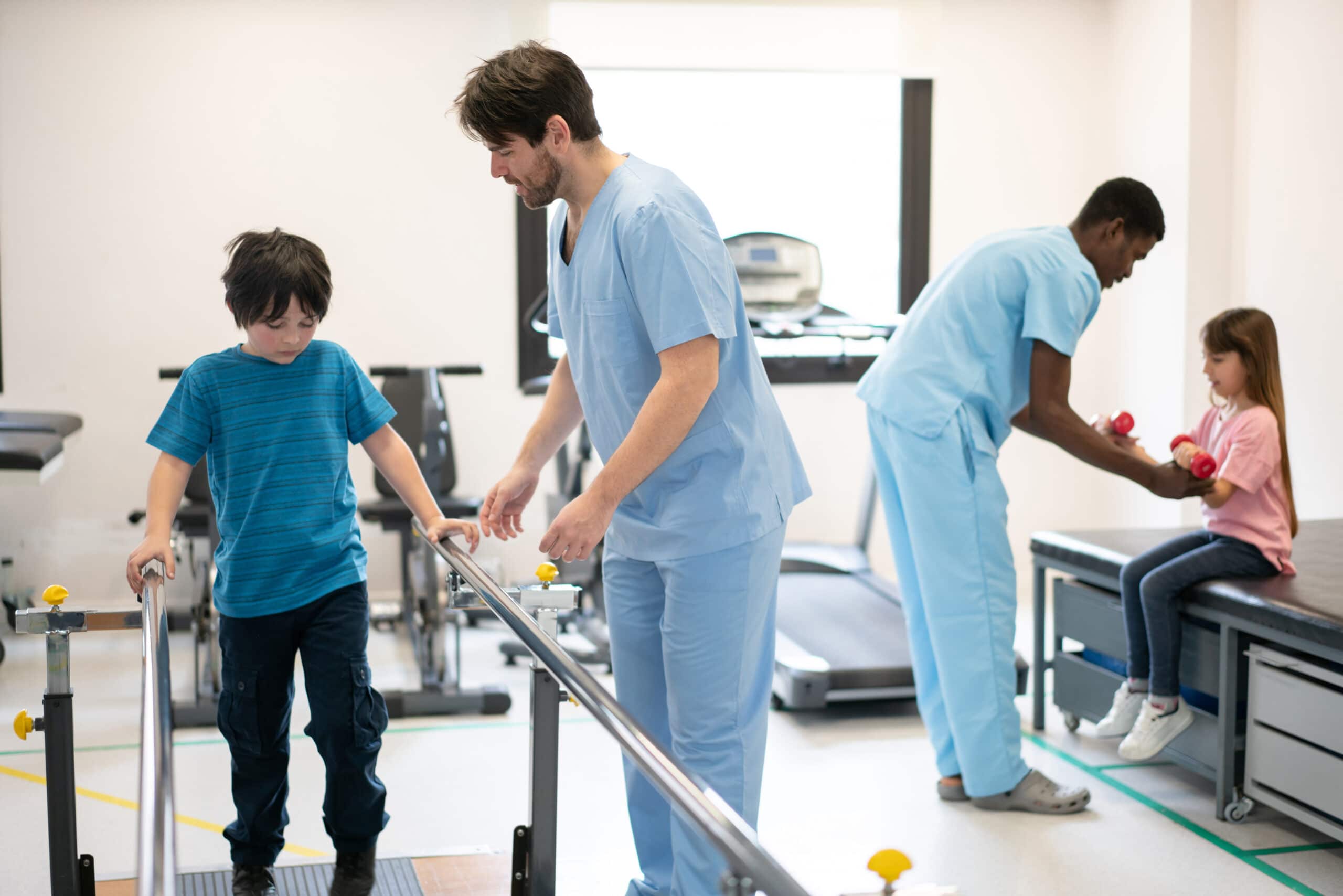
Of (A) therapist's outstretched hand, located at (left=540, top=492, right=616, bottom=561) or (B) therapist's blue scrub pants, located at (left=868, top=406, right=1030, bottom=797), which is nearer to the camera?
(A) therapist's outstretched hand, located at (left=540, top=492, right=616, bottom=561)

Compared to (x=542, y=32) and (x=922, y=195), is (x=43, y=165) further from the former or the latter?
(x=922, y=195)

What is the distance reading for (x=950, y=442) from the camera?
266cm

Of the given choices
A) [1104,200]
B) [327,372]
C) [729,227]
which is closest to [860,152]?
[729,227]

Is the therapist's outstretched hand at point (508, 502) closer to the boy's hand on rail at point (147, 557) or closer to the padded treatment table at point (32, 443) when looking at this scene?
the boy's hand on rail at point (147, 557)

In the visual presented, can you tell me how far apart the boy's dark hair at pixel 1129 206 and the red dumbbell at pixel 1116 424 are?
42 centimetres

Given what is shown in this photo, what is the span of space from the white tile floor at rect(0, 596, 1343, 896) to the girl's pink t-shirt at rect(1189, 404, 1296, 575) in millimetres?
604

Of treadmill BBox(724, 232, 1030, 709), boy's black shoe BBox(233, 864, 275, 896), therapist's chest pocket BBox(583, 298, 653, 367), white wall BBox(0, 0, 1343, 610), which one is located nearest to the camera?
therapist's chest pocket BBox(583, 298, 653, 367)

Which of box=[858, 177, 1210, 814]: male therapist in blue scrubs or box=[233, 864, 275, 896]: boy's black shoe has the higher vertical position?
box=[858, 177, 1210, 814]: male therapist in blue scrubs

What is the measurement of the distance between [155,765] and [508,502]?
0.81m

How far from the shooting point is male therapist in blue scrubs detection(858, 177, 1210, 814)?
2.63 meters

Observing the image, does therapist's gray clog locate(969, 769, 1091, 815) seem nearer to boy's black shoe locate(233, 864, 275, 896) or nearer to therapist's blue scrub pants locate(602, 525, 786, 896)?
therapist's blue scrub pants locate(602, 525, 786, 896)

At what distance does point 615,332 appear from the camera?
5.52 ft

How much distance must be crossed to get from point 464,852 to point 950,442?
127 centimetres

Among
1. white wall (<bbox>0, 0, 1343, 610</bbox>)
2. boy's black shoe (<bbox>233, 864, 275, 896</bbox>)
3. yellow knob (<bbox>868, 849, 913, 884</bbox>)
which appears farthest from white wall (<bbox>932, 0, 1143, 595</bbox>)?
yellow knob (<bbox>868, 849, 913, 884</bbox>)
